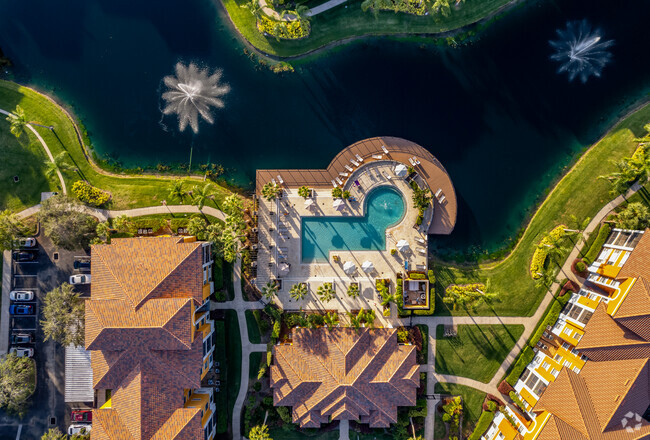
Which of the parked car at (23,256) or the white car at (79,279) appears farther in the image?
the parked car at (23,256)

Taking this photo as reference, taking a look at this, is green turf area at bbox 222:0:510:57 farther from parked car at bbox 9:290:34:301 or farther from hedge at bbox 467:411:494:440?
hedge at bbox 467:411:494:440

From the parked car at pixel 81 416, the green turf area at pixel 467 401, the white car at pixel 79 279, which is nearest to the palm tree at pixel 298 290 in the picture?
the green turf area at pixel 467 401

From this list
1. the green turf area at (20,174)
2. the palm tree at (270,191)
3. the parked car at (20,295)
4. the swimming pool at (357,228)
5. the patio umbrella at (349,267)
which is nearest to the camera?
the patio umbrella at (349,267)

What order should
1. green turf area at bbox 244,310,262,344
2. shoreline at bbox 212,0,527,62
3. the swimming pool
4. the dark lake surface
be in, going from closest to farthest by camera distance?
green turf area at bbox 244,310,262,344 < the swimming pool < shoreline at bbox 212,0,527,62 < the dark lake surface

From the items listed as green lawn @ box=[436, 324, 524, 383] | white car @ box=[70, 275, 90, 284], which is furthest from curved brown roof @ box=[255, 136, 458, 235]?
white car @ box=[70, 275, 90, 284]

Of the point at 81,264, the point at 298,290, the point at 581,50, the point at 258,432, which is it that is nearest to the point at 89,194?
the point at 81,264

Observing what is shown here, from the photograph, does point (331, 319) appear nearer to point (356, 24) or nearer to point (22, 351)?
point (356, 24)

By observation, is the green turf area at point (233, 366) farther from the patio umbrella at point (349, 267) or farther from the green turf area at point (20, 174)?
the green turf area at point (20, 174)
